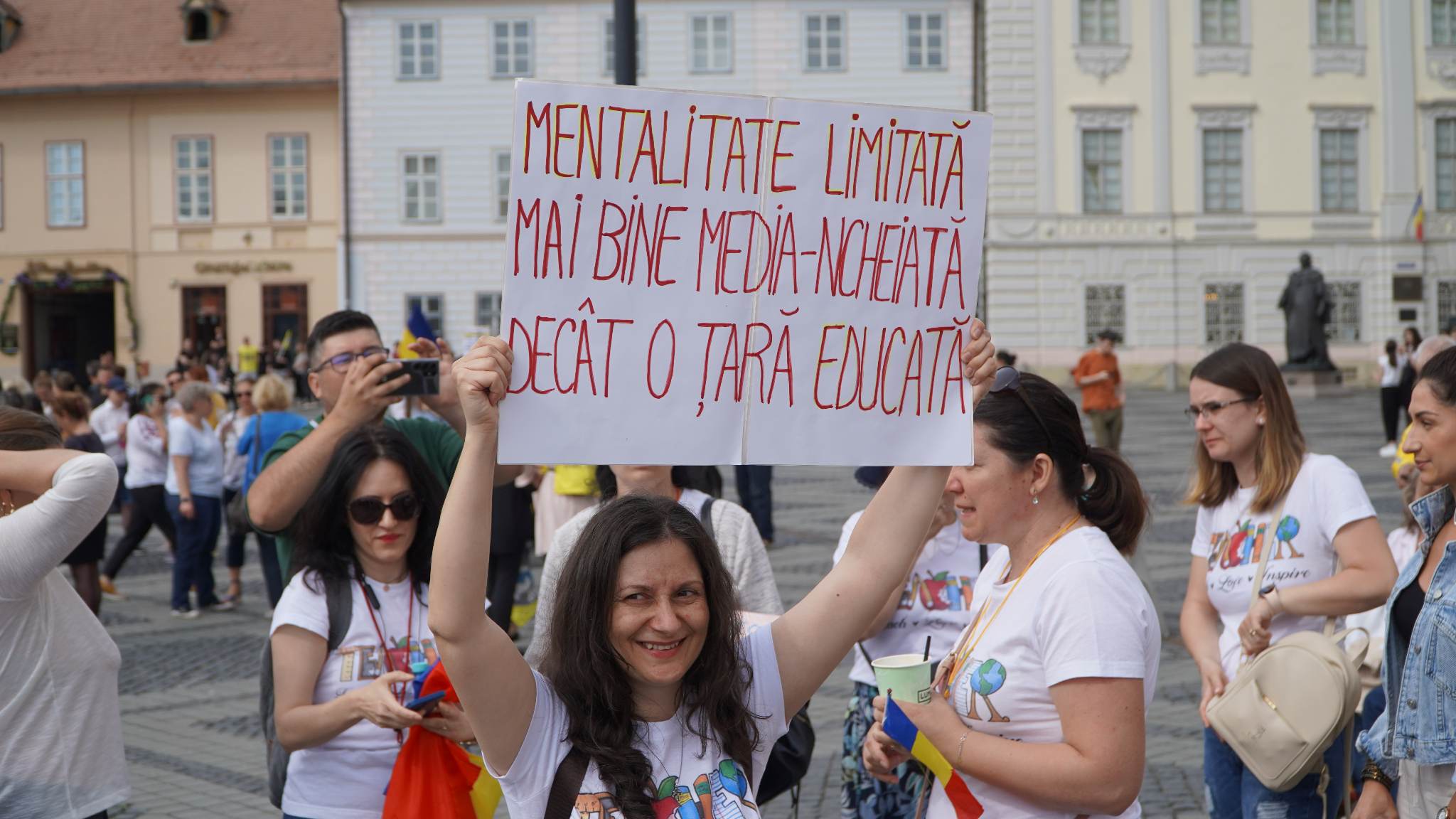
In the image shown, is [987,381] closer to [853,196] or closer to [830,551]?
[853,196]

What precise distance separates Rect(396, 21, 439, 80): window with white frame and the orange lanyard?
38.9m

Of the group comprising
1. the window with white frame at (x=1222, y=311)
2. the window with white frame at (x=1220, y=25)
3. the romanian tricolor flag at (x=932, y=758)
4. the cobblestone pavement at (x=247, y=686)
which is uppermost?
the window with white frame at (x=1220, y=25)

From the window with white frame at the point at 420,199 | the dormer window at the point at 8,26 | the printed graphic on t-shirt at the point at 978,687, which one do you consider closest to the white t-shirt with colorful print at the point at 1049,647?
the printed graphic on t-shirt at the point at 978,687

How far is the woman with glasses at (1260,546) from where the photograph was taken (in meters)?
3.78

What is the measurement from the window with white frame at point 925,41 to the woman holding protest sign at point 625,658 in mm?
38281

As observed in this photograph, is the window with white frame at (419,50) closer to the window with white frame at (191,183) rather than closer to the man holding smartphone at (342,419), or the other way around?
the window with white frame at (191,183)

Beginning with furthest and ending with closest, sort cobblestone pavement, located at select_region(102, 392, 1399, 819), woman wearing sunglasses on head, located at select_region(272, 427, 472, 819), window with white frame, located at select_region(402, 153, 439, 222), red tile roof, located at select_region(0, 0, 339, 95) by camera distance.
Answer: red tile roof, located at select_region(0, 0, 339, 95)
window with white frame, located at select_region(402, 153, 439, 222)
cobblestone pavement, located at select_region(102, 392, 1399, 819)
woman wearing sunglasses on head, located at select_region(272, 427, 472, 819)

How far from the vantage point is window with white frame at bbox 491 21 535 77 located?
3969 cm

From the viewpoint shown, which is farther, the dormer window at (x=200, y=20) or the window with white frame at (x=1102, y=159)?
the dormer window at (x=200, y=20)

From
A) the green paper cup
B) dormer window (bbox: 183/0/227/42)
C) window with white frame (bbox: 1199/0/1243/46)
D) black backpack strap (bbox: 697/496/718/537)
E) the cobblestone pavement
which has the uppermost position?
dormer window (bbox: 183/0/227/42)

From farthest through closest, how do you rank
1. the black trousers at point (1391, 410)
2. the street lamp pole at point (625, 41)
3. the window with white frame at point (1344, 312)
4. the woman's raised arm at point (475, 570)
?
the window with white frame at point (1344, 312), the black trousers at point (1391, 410), the street lamp pole at point (625, 41), the woman's raised arm at point (475, 570)

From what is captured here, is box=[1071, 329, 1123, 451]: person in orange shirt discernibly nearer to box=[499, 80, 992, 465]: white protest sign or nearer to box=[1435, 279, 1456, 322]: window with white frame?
box=[499, 80, 992, 465]: white protest sign

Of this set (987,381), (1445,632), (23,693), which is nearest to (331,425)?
(23,693)

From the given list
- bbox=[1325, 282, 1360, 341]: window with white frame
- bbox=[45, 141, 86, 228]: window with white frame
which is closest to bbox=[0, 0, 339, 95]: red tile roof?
bbox=[45, 141, 86, 228]: window with white frame
